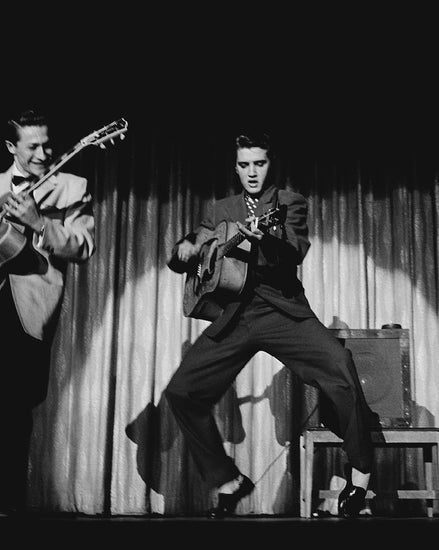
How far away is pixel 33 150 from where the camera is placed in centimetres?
363

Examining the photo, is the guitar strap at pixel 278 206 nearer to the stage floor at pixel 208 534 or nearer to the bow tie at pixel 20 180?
the bow tie at pixel 20 180

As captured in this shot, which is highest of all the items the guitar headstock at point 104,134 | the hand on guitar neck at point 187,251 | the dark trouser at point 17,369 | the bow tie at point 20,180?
the guitar headstock at point 104,134

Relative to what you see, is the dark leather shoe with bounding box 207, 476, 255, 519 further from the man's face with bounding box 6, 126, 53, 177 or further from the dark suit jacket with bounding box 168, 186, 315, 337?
the man's face with bounding box 6, 126, 53, 177

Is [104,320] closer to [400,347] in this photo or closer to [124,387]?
[124,387]

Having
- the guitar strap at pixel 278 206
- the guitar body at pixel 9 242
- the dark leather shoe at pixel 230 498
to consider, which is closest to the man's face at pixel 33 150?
the guitar body at pixel 9 242

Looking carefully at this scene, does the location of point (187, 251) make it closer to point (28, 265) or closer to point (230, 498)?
point (28, 265)

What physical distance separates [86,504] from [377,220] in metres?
2.50

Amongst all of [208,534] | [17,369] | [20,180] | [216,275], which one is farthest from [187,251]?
[208,534]

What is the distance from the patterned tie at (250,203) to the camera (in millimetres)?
3854

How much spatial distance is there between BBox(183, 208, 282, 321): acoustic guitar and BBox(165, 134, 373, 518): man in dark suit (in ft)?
0.05

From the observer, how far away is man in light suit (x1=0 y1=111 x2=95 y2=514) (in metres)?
3.35

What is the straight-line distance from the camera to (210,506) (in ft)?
14.8

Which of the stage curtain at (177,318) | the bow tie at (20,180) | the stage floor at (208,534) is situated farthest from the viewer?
the stage curtain at (177,318)

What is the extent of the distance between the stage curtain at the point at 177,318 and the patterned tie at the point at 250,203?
1.09 metres
